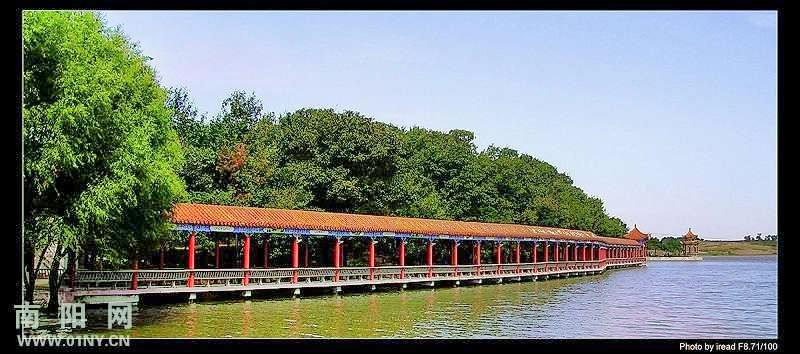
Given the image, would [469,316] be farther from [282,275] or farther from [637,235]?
[637,235]

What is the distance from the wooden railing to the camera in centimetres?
1859

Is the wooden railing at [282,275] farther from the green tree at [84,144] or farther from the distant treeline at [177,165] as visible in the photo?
the green tree at [84,144]

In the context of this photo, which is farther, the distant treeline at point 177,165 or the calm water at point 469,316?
the calm water at point 469,316

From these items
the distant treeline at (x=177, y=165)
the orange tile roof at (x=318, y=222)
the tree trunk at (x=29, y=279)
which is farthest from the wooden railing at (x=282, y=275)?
the tree trunk at (x=29, y=279)

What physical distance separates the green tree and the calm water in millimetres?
2026

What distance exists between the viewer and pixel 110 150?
13758mm

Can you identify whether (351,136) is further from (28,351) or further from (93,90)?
(28,351)

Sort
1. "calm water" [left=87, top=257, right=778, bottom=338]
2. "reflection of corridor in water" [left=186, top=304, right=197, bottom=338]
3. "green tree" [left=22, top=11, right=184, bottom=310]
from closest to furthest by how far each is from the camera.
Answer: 1. "green tree" [left=22, top=11, right=184, bottom=310]
2. "reflection of corridor in water" [left=186, top=304, right=197, bottom=338]
3. "calm water" [left=87, top=257, right=778, bottom=338]

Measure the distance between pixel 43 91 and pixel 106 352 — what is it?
19.4 feet

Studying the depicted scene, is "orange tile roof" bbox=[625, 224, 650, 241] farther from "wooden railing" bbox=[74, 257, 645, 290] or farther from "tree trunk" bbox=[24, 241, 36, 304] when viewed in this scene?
"tree trunk" bbox=[24, 241, 36, 304]

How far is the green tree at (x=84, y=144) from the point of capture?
12.4m

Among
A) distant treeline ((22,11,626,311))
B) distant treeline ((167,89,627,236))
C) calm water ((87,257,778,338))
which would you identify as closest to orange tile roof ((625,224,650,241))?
distant treeline ((22,11,626,311))

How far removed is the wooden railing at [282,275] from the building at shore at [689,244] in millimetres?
62500

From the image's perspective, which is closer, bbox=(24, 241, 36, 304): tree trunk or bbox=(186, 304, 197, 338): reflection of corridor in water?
bbox=(24, 241, 36, 304): tree trunk
